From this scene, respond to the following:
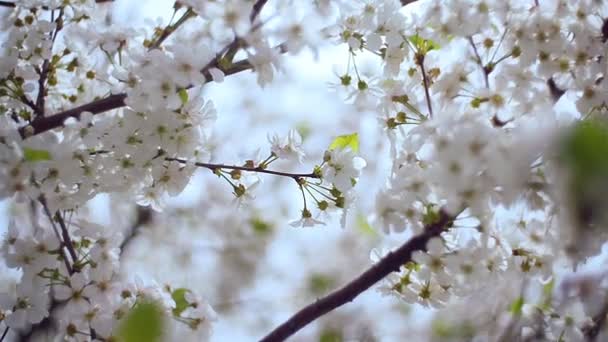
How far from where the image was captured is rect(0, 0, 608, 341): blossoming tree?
1439 mm

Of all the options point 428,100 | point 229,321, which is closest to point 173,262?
point 229,321

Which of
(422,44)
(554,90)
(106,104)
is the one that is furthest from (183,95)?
(554,90)

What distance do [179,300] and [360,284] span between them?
2.54ft

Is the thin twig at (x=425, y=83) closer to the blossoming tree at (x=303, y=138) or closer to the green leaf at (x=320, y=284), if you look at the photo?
the blossoming tree at (x=303, y=138)

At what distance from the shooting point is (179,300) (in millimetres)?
2020

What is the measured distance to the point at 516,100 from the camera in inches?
57.2

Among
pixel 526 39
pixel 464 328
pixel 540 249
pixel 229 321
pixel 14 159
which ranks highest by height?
pixel 526 39

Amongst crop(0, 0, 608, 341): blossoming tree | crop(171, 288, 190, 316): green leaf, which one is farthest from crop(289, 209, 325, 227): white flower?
crop(171, 288, 190, 316): green leaf

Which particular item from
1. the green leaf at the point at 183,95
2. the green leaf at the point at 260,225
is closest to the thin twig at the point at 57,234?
the green leaf at the point at 183,95

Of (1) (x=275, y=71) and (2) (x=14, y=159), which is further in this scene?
(1) (x=275, y=71)

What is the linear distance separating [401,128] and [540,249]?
47cm

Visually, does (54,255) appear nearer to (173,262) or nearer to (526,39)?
(526,39)

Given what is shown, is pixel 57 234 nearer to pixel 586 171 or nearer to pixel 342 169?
pixel 342 169

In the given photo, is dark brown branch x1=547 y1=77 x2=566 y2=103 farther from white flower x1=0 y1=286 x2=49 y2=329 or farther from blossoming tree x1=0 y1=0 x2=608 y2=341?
white flower x1=0 y1=286 x2=49 y2=329
